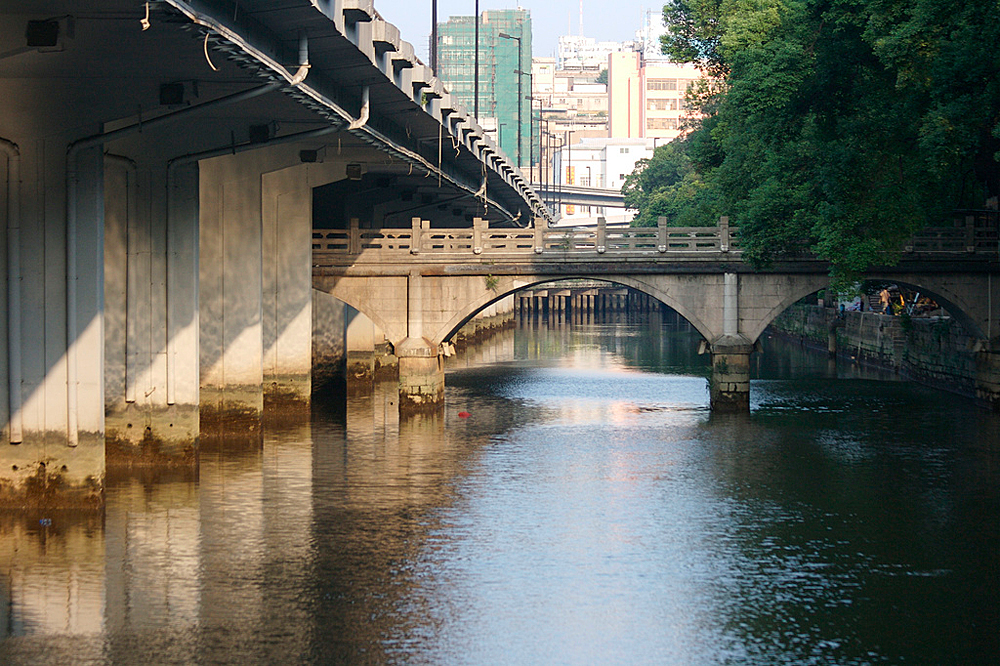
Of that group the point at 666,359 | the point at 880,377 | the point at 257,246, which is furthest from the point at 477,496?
the point at 666,359

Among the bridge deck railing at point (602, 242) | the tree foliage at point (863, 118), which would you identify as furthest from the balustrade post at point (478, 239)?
the tree foliage at point (863, 118)

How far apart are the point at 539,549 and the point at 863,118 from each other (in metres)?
25.2

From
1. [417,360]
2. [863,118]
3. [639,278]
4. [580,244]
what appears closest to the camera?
[863,118]

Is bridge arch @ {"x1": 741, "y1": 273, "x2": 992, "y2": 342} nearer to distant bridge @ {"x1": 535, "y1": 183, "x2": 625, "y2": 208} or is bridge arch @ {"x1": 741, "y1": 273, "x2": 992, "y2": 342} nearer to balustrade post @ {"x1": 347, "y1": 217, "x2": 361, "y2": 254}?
balustrade post @ {"x1": 347, "y1": 217, "x2": 361, "y2": 254}

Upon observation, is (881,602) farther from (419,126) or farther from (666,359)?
(666,359)

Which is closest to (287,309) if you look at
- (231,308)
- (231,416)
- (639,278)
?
(231,308)

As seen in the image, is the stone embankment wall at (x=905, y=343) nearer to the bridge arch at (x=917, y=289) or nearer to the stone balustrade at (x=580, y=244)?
A: the bridge arch at (x=917, y=289)

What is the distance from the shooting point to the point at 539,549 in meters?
29.0

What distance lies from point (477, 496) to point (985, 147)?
25.1 metres

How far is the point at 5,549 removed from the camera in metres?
28.4

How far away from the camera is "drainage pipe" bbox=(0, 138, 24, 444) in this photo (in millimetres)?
30781

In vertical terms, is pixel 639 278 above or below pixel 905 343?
above

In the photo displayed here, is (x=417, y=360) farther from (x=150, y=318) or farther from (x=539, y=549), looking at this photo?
(x=539, y=549)

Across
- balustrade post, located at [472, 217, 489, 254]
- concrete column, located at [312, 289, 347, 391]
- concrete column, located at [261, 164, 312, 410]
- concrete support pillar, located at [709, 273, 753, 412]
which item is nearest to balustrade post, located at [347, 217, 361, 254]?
concrete column, located at [261, 164, 312, 410]
